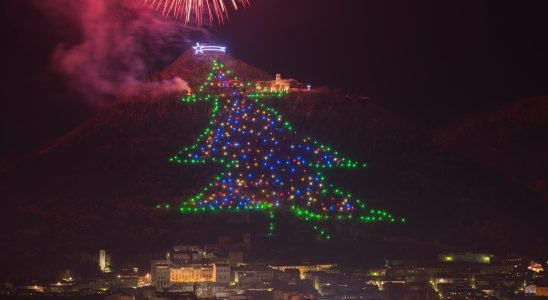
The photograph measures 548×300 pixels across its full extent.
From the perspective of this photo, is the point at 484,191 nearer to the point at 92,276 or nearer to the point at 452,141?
the point at 452,141

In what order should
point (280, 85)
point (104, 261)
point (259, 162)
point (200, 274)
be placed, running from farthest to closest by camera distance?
point (280, 85) → point (259, 162) → point (104, 261) → point (200, 274)

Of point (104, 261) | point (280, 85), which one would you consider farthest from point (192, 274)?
point (280, 85)

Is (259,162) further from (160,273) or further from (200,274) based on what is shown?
(160,273)

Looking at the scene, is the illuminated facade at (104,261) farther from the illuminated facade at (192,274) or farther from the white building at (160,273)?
the illuminated facade at (192,274)

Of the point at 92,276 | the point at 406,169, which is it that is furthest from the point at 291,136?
the point at 92,276

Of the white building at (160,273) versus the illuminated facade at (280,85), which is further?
the illuminated facade at (280,85)

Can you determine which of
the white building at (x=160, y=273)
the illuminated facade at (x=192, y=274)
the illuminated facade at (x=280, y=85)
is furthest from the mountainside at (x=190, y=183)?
the illuminated facade at (x=192, y=274)
